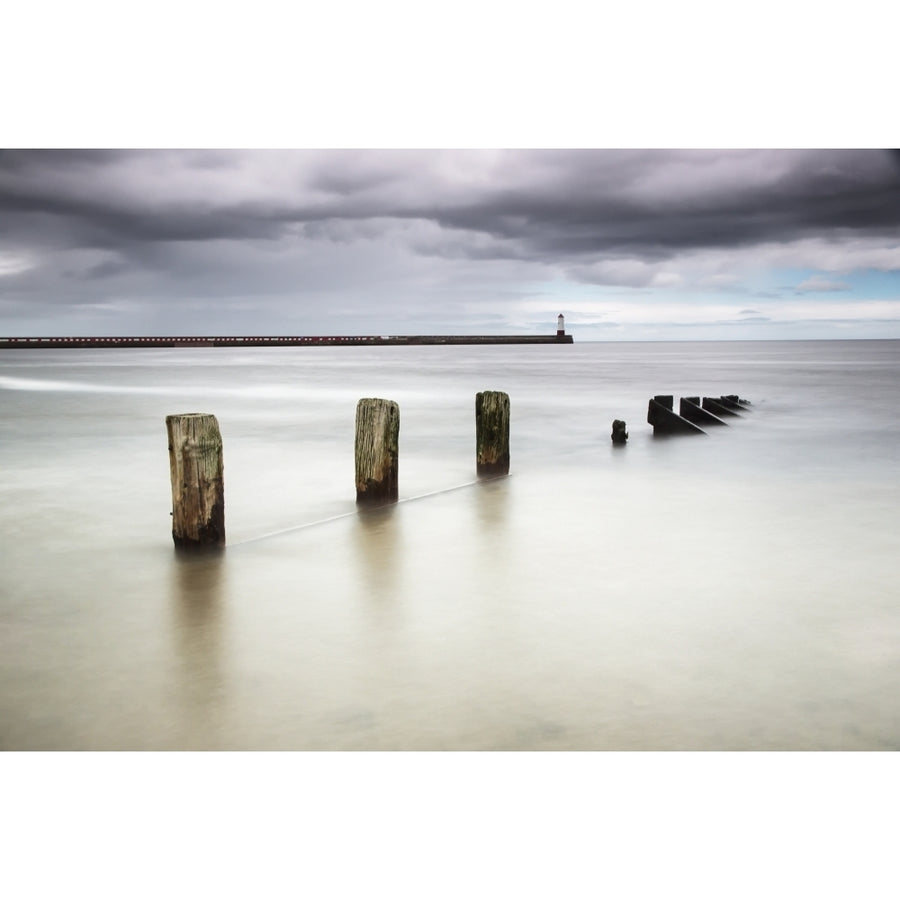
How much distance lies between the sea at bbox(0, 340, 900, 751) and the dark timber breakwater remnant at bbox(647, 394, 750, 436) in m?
2.45

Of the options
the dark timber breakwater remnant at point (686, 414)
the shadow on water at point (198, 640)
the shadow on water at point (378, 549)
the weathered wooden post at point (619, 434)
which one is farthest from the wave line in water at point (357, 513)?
the dark timber breakwater remnant at point (686, 414)

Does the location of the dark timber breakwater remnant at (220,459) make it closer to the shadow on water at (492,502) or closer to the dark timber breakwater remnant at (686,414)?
the shadow on water at (492,502)

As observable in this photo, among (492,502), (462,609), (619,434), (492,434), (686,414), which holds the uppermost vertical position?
(492,434)

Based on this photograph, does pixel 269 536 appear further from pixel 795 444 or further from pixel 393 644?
pixel 795 444

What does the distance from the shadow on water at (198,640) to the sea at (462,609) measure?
0.04 feet


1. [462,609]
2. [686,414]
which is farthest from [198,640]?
[686,414]

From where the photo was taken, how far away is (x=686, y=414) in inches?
525

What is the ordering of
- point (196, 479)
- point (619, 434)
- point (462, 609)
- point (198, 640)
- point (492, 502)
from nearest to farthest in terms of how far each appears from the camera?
point (198, 640), point (462, 609), point (196, 479), point (492, 502), point (619, 434)

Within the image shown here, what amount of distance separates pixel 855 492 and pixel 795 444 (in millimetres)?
3766

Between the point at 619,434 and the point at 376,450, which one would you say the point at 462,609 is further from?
the point at 619,434

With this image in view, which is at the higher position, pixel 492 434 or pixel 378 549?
pixel 492 434

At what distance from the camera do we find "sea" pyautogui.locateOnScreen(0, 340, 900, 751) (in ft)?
9.71

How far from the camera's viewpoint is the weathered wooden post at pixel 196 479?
186 inches

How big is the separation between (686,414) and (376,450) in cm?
808
